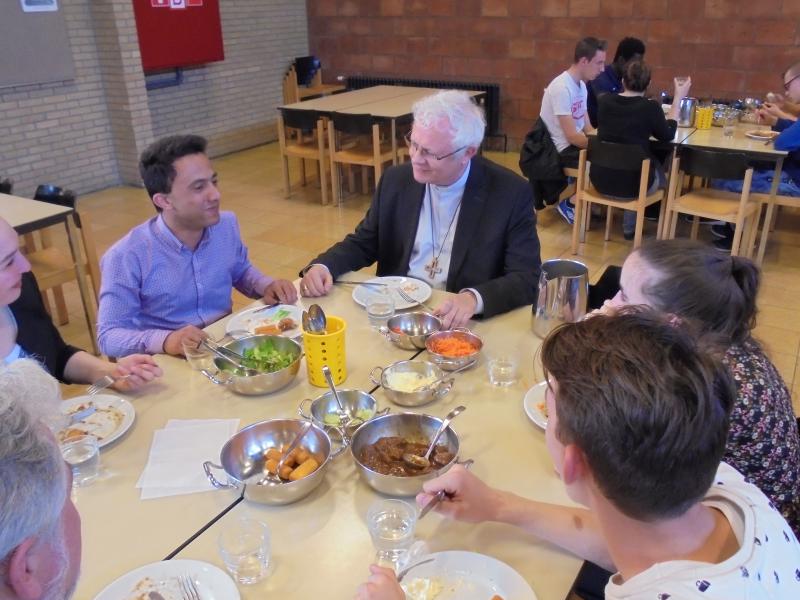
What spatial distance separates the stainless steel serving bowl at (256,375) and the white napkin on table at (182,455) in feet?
0.38

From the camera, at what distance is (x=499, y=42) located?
7.35 metres

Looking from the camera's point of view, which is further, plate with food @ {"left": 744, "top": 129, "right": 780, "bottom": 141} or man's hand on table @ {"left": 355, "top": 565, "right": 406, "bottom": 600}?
plate with food @ {"left": 744, "top": 129, "right": 780, "bottom": 141}

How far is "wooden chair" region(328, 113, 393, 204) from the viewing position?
550 cm

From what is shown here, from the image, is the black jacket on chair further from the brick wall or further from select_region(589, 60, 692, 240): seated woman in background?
the brick wall

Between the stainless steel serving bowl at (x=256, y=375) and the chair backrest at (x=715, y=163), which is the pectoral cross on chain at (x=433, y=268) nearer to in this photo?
the stainless steel serving bowl at (x=256, y=375)

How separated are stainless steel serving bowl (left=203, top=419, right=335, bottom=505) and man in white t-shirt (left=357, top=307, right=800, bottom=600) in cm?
30

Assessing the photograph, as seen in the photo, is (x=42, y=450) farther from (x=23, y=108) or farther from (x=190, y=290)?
(x=23, y=108)

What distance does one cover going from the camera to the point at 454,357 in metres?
1.76

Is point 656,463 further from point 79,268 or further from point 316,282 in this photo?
point 79,268

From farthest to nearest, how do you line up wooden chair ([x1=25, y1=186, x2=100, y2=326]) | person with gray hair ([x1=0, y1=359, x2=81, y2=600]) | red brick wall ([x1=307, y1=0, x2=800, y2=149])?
red brick wall ([x1=307, y1=0, x2=800, y2=149])
wooden chair ([x1=25, y1=186, x2=100, y2=326])
person with gray hair ([x1=0, y1=359, x2=81, y2=600])

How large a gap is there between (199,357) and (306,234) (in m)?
3.51

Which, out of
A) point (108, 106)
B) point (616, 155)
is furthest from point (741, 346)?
point (108, 106)

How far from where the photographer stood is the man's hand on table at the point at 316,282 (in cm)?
223

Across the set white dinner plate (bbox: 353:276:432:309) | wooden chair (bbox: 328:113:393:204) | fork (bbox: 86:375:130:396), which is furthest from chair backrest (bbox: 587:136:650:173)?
fork (bbox: 86:375:130:396)
